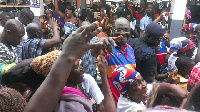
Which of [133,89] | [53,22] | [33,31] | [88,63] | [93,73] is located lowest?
[93,73]

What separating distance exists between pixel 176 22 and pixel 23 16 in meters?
4.90

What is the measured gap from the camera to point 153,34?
9.73 feet

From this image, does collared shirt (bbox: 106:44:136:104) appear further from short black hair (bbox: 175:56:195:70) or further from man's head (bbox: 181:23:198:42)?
man's head (bbox: 181:23:198:42)

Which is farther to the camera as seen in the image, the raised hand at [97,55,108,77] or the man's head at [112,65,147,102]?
the man's head at [112,65,147,102]

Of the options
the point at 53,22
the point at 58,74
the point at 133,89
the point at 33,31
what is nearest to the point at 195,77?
the point at 133,89

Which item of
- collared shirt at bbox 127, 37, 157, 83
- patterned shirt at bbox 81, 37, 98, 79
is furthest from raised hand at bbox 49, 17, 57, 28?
collared shirt at bbox 127, 37, 157, 83

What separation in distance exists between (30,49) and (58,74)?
1857mm

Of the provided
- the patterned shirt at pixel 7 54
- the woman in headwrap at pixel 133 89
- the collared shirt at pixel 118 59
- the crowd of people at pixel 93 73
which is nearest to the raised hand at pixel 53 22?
the crowd of people at pixel 93 73

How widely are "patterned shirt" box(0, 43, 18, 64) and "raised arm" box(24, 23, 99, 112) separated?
1.26 meters

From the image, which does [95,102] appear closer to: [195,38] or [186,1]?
[195,38]

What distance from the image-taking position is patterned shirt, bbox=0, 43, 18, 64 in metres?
2.29

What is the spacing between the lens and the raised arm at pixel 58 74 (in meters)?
1.15

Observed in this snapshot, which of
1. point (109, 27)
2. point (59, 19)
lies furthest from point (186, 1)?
point (59, 19)

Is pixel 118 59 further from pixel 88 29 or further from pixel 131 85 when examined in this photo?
pixel 88 29
